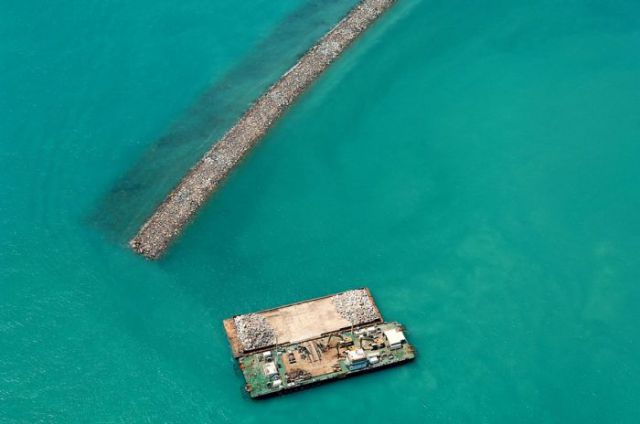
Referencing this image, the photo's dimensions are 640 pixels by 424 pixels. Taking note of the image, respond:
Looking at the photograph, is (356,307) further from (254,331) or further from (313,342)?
(254,331)

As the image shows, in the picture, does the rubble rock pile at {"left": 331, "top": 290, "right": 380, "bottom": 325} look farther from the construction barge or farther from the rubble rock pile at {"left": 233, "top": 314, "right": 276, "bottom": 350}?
the rubble rock pile at {"left": 233, "top": 314, "right": 276, "bottom": 350}

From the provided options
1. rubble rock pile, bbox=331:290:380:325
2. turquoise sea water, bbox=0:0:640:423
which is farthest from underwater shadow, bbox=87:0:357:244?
rubble rock pile, bbox=331:290:380:325

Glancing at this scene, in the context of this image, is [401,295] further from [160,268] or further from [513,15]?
[513,15]

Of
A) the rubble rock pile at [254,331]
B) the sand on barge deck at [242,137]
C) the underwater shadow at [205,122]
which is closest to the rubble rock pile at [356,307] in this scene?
the rubble rock pile at [254,331]

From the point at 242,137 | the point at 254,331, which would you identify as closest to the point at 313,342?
the point at 254,331

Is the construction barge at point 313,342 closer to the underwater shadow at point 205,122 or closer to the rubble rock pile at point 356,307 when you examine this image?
the rubble rock pile at point 356,307

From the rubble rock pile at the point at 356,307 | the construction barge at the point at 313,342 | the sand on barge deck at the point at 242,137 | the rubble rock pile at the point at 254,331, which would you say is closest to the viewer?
the construction barge at the point at 313,342

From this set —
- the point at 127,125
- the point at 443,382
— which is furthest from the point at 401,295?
the point at 127,125
